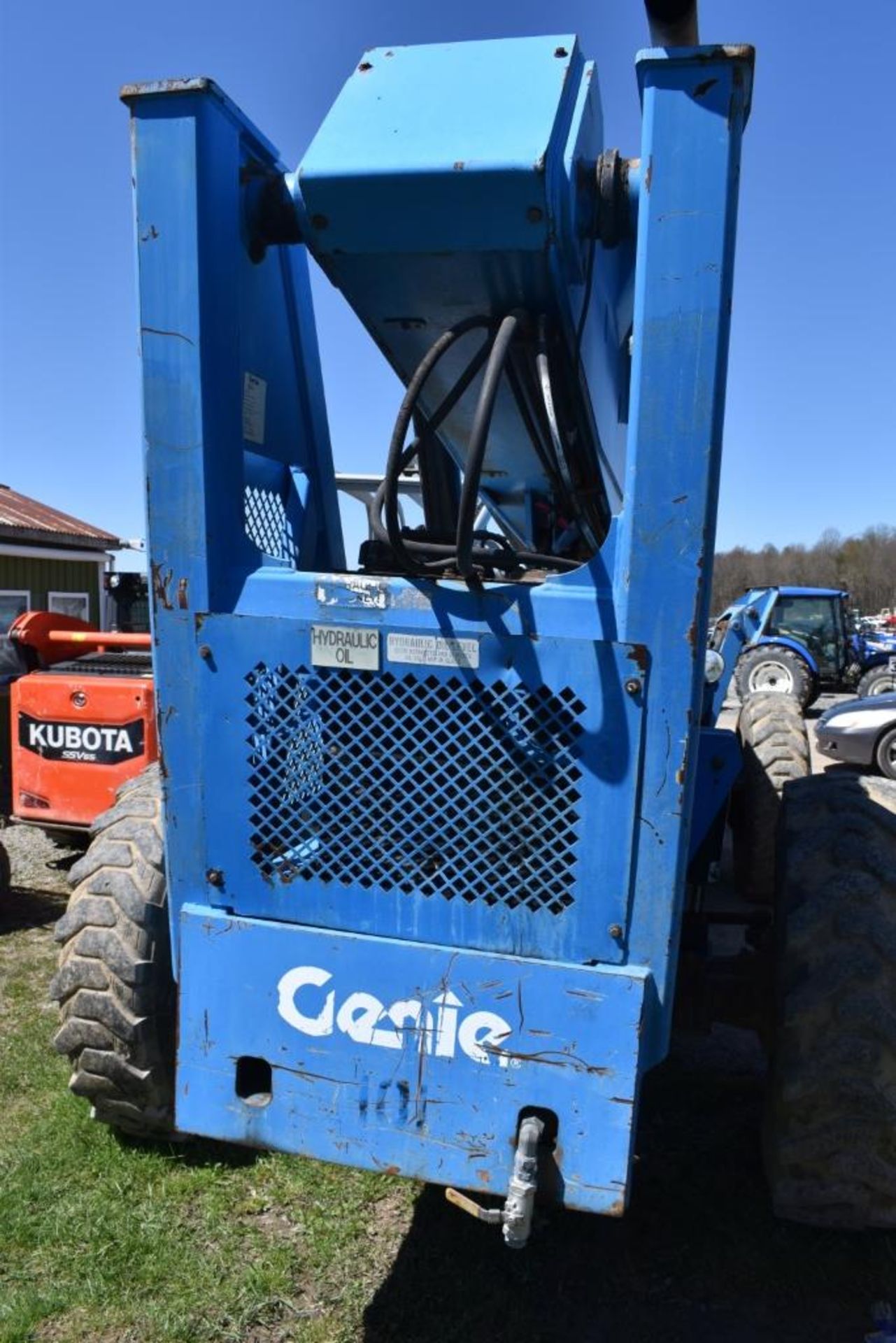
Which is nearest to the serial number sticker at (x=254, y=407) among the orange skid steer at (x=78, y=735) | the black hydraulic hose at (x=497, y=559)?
the black hydraulic hose at (x=497, y=559)

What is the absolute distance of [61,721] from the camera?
6.19 m

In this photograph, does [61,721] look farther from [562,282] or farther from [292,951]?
[562,282]

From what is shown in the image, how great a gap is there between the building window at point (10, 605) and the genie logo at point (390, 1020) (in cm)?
1465

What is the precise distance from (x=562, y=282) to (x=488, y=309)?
202mm

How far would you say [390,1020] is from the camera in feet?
7.33

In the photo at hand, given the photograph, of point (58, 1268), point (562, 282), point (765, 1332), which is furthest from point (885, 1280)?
point (562, 282)

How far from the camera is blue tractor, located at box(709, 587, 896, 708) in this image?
18672 millimetres

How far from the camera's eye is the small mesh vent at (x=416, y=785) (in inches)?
85.8

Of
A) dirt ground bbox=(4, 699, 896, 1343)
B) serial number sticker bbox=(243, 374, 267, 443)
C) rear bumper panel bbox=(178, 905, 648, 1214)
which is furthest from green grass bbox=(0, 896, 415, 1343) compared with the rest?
serial number sticker bbox=(243, 374, 267, 443)

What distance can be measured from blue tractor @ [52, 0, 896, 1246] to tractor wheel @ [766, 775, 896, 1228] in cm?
1

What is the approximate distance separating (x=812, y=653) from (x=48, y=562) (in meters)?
14.7

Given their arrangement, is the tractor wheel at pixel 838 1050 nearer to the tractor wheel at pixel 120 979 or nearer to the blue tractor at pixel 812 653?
the tractor wheel at pixel 120 979

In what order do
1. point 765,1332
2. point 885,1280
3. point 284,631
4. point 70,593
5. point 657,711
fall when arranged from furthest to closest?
point 70,593 < point 885,1280 < point 765,1332 < point 284,631 < point 657,711

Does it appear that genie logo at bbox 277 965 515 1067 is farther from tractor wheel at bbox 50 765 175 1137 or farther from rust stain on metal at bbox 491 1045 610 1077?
tractor wheel at bbox 50 765 175 1137
